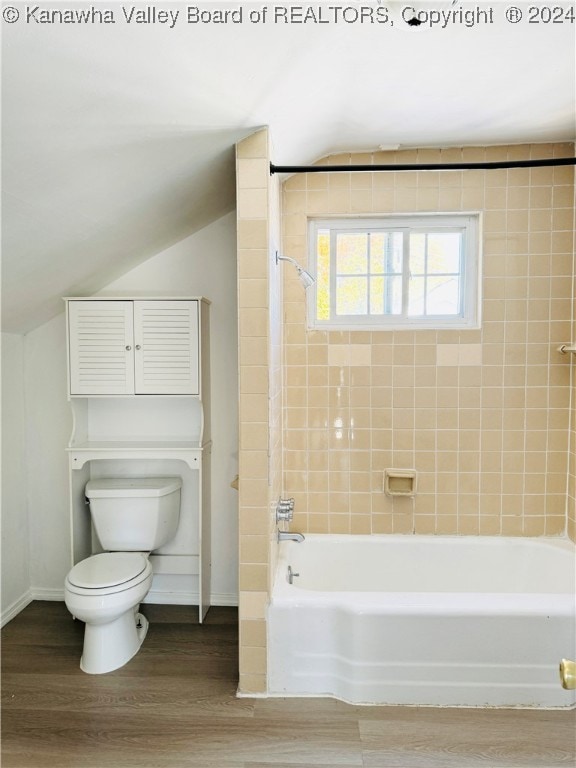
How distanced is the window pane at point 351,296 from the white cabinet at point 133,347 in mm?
761

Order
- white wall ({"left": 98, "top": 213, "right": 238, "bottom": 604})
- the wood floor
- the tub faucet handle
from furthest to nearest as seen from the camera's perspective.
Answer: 1. white wall ({"left": 98, "top": 213, "right": 238, "bottom": 604})
2. the tub faucet handle
3. the wood floor

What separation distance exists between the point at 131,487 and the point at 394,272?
70.4 inches

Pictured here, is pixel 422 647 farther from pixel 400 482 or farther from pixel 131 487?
pixel 131 487

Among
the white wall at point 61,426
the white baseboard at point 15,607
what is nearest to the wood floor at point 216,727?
the white baseboard at point 15,607

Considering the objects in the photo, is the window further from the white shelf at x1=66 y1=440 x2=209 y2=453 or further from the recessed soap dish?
the white shelf at x1=66 y1=440 x2=209 y2=453

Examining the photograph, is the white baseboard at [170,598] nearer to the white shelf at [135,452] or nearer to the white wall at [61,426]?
the white wall at [61,426]

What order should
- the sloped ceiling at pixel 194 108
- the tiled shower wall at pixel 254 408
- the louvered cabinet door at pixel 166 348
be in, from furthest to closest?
the louvered cabinet door at pixel 166 348, the tiled shower wall at pixel 254 408, the sloped ceiling at pixel 194 108

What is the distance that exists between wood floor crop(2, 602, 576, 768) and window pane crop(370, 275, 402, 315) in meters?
1.81

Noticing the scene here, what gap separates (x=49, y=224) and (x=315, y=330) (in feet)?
4.33

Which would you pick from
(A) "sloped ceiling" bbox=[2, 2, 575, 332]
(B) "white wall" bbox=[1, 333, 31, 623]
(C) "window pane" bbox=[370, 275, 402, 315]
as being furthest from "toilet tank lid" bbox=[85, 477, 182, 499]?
(C) "window pane" bbox=[370, 275, 402, 315]

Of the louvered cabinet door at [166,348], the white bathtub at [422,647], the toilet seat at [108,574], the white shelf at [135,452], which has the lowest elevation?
the white bathtub at [422,647]

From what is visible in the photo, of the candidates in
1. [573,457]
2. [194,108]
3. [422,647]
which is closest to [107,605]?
[422,647]

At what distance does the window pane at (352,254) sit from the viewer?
2609mm

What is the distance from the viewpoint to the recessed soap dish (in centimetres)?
253
